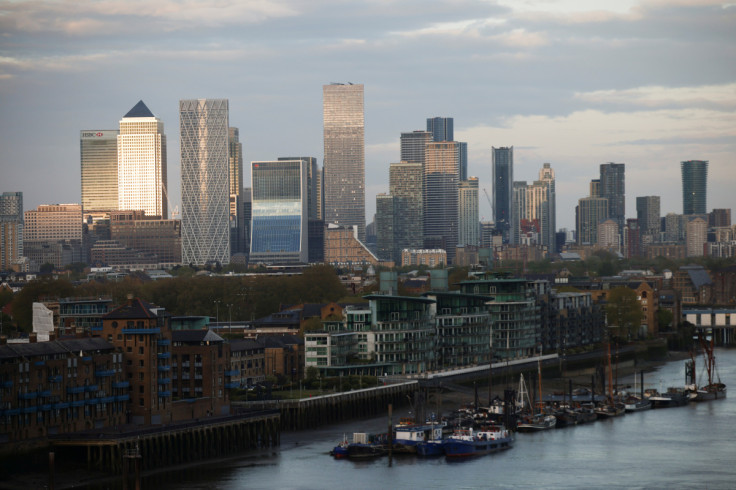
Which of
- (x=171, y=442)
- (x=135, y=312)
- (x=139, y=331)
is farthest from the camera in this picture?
(x=135, y=312)

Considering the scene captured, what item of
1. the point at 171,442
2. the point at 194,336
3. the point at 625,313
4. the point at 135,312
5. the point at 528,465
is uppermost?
the point at 135,312

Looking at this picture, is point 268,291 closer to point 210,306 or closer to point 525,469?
point 210,306

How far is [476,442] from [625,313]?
9001cm

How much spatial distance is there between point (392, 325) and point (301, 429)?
25279mm

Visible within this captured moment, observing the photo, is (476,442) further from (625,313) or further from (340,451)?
(625,313)

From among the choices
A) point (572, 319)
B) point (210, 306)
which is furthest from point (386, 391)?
point (210, 306)

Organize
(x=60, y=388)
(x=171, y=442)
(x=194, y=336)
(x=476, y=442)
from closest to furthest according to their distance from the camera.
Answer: (x=60, y=388)
(x=171, y=442)
(x=476, y=442)
(x=194, y=336)

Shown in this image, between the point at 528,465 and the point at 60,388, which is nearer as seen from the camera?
the point at 60,388

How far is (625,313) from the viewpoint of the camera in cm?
17512

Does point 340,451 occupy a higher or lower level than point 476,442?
lower

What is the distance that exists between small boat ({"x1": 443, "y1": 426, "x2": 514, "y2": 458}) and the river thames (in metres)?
0.99

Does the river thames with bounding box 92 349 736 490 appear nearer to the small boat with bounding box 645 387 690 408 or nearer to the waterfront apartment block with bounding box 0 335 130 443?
the waterfront apartment block with bounding box 0 335 130 443

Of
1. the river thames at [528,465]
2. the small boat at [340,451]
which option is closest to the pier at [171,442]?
the river thames at [528,465]

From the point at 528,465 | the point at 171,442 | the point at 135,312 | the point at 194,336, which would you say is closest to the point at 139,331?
the point at 135,312
